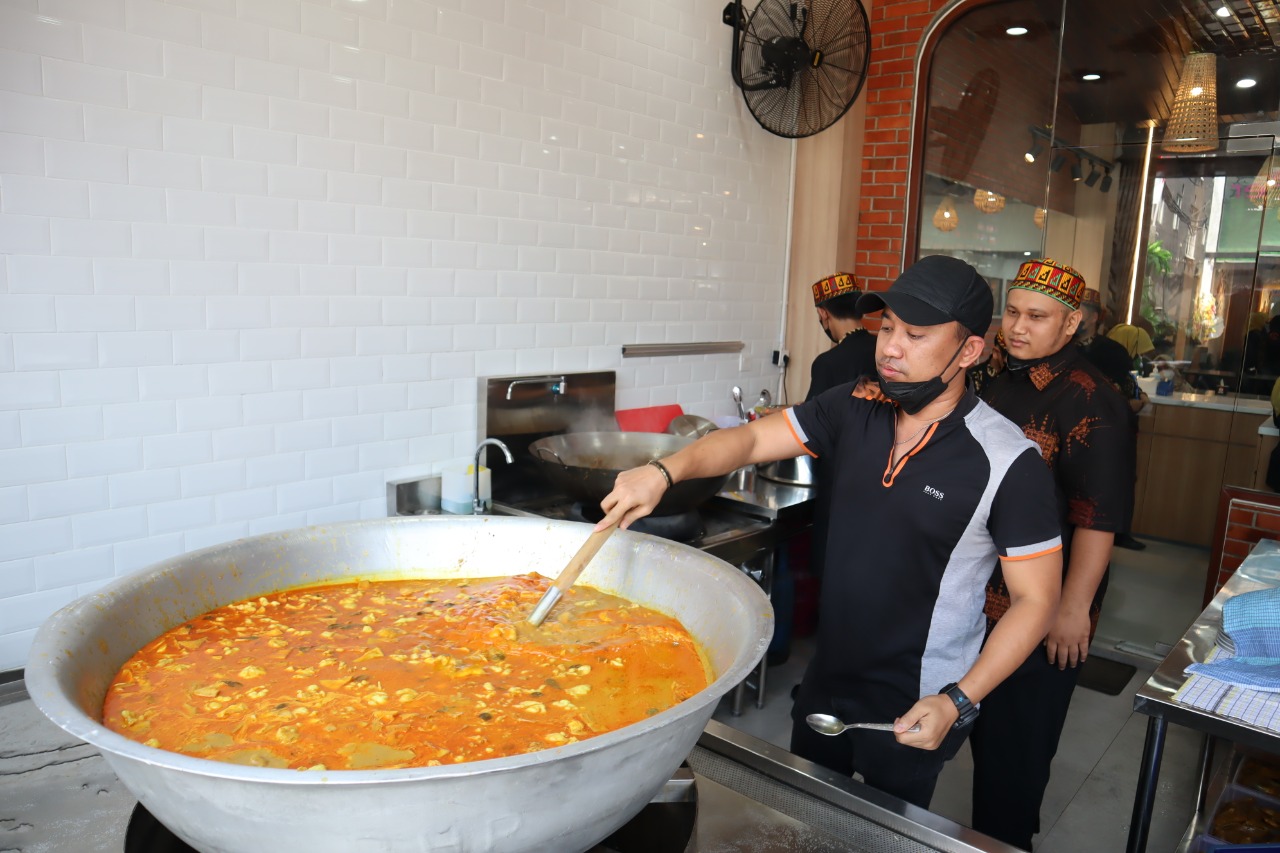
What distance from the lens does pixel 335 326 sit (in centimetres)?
325

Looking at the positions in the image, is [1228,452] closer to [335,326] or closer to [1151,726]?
[1151,726]

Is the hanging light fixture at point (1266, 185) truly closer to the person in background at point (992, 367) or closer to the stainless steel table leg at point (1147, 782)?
the person in background at point (992, 367)

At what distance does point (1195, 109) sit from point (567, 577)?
447 cm

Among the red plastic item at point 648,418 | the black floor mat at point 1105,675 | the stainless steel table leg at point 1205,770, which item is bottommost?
the black floor mat at point 1105,675

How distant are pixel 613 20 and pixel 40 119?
2.48 metres

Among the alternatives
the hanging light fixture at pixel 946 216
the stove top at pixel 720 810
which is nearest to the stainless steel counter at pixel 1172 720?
the stove top at pixel 720 810

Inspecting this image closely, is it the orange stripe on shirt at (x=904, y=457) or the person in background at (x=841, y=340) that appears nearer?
the orange stripe on shirt at (x=904, y=457)

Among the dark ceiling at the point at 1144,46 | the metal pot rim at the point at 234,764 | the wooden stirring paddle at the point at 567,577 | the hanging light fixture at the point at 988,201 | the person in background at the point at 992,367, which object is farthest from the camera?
the hanging light fixture at the point at 988,201

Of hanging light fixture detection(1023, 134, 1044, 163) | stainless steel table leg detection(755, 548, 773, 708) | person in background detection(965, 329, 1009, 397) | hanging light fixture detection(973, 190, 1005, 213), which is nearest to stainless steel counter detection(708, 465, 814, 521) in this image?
stainless steel table leg detection(755, 548, 773, 708)

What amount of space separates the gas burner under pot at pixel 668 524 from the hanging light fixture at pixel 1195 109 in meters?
3.26

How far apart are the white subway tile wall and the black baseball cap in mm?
2114

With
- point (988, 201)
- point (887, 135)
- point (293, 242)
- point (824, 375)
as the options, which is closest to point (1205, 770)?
point (824, 375)

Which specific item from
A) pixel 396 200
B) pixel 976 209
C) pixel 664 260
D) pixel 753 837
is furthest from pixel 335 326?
pixel 976 209

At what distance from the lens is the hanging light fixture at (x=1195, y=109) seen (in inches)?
174
